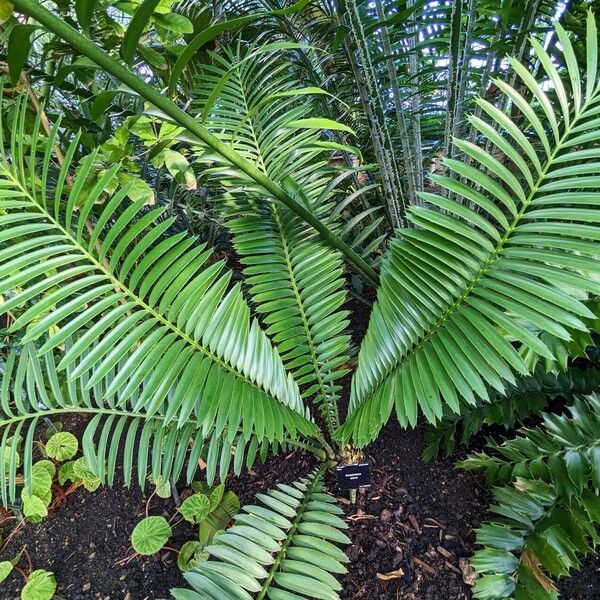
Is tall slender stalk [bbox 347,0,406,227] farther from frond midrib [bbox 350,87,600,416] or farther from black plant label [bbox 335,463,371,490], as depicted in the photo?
black plant label [bbox 335,463,371,490]

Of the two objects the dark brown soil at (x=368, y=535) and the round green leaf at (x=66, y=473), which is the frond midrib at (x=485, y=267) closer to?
the dark brown soil at (x=368, y=535)

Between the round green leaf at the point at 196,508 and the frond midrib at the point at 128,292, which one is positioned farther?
the round green leaf at the point at 196,508

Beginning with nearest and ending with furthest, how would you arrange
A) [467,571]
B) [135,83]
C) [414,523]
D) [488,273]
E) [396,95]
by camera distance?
[135,83] → [488,273] → [467,571] → [414,523] → [396,95]

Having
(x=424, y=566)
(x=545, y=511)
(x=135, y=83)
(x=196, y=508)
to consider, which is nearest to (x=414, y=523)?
(x=424, y=566)

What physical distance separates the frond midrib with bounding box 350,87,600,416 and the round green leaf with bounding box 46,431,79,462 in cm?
86

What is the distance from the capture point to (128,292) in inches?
32.7

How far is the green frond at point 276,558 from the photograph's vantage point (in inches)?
27.6

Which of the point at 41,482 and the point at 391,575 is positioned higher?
the point at 391,575

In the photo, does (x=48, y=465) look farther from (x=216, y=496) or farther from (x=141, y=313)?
(x=141, y=313)

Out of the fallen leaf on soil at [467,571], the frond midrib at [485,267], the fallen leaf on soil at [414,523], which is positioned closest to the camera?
the frond midrib at [485,267]

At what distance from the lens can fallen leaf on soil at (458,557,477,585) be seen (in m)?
0.94

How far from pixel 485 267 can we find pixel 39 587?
121 centimetres

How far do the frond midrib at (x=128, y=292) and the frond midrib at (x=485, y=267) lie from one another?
0.30m

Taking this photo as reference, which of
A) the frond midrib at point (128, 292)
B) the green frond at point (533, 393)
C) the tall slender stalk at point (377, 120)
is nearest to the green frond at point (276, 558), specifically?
the frond midrib at point (128, 292)
